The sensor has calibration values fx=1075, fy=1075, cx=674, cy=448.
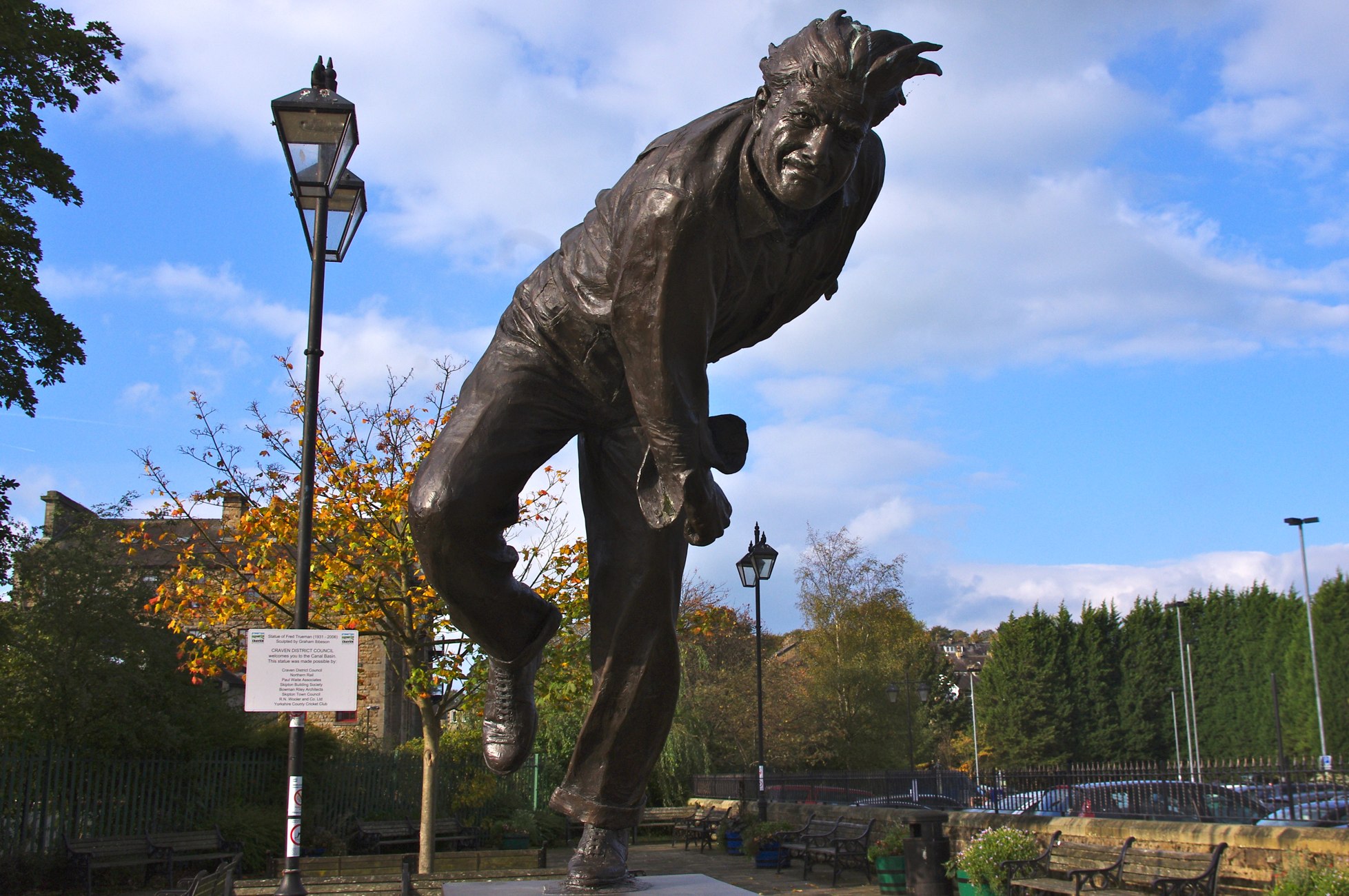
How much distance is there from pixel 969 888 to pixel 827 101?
40.2 ft

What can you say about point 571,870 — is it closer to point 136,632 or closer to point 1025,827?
point 1025,827

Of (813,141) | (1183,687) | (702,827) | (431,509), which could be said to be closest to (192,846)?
(702,827)

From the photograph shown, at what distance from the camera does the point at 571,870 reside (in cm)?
286

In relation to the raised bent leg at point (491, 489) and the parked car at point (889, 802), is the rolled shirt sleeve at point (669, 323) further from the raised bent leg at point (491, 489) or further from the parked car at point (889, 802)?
the parked car at point (889, 802)

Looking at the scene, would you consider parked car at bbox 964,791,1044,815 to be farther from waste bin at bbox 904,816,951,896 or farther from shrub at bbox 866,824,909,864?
waste bin at bbox 904,816,951,896

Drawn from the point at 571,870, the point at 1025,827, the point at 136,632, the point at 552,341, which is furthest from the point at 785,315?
the point at 136,632

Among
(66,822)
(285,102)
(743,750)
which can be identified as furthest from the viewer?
(743,750)

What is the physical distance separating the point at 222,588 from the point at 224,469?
1675 mm

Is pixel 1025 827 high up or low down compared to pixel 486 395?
down

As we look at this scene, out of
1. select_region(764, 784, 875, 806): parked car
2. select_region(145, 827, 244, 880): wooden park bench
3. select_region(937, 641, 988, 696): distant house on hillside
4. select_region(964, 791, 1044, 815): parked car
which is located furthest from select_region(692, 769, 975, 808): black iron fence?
select_region(937, 641, 988, 696): distant house on hillside

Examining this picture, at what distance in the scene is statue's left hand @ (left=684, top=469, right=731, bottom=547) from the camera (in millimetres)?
2564

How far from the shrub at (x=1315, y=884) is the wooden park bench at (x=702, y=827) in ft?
49.3

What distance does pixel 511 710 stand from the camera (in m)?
3.06

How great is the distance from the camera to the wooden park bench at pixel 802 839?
17.8 m
